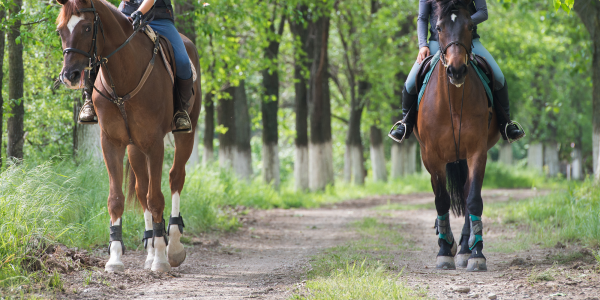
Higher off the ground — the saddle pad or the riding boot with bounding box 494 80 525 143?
the saddle pad

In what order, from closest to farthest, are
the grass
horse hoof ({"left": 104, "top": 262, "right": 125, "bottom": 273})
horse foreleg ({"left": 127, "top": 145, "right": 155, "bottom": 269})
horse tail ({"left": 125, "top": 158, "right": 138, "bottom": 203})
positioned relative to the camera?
the grass → horse hoof ({"left": 104, "top": 262, "right": 125, "bottom": 273}) → horse foreleg ({"left": 127, "top": 145, "right": 155, "bottom": 269}) → horse tail ({"left": 125, "top": 158, "right": 138, "bottom": 203})

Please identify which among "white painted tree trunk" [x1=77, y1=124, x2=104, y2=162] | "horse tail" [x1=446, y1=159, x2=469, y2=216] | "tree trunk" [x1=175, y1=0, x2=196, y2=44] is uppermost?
"tree trunk" [x1=175, y1=0, x2=196, y2=44]

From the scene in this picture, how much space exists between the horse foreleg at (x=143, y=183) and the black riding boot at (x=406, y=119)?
2.85 meters

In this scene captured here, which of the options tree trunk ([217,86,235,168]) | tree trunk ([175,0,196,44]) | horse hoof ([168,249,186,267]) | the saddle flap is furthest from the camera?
tree trunk ([217,86,235,168])

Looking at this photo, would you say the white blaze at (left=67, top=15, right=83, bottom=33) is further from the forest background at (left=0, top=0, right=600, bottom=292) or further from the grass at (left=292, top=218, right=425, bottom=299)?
the grass at (left=292, top=218, right=425, bottom=299)

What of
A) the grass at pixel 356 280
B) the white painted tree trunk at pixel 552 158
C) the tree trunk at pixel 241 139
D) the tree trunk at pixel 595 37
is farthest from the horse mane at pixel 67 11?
the white painted tree trunk at pixel 552 158

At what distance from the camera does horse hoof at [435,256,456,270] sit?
5.69 meters

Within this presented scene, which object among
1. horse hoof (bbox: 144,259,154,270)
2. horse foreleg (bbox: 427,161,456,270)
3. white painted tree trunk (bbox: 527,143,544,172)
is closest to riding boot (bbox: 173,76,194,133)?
horse hoof (bbox: 144,259,154,270)

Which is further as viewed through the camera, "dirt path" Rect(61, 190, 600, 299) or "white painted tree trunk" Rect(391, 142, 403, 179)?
"white painted tree trunk" Rect(391, 142, 403, 179)

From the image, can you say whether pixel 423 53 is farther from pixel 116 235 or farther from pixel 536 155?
pixel 536 155

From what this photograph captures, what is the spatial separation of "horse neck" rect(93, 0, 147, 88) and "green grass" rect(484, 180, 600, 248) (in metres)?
5.35

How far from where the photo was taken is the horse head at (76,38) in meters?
4.65

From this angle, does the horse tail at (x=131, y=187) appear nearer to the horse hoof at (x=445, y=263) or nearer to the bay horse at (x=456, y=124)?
the bay horse at (x=456, y=124)

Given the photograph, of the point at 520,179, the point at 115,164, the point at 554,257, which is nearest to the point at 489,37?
the point at 520,179
